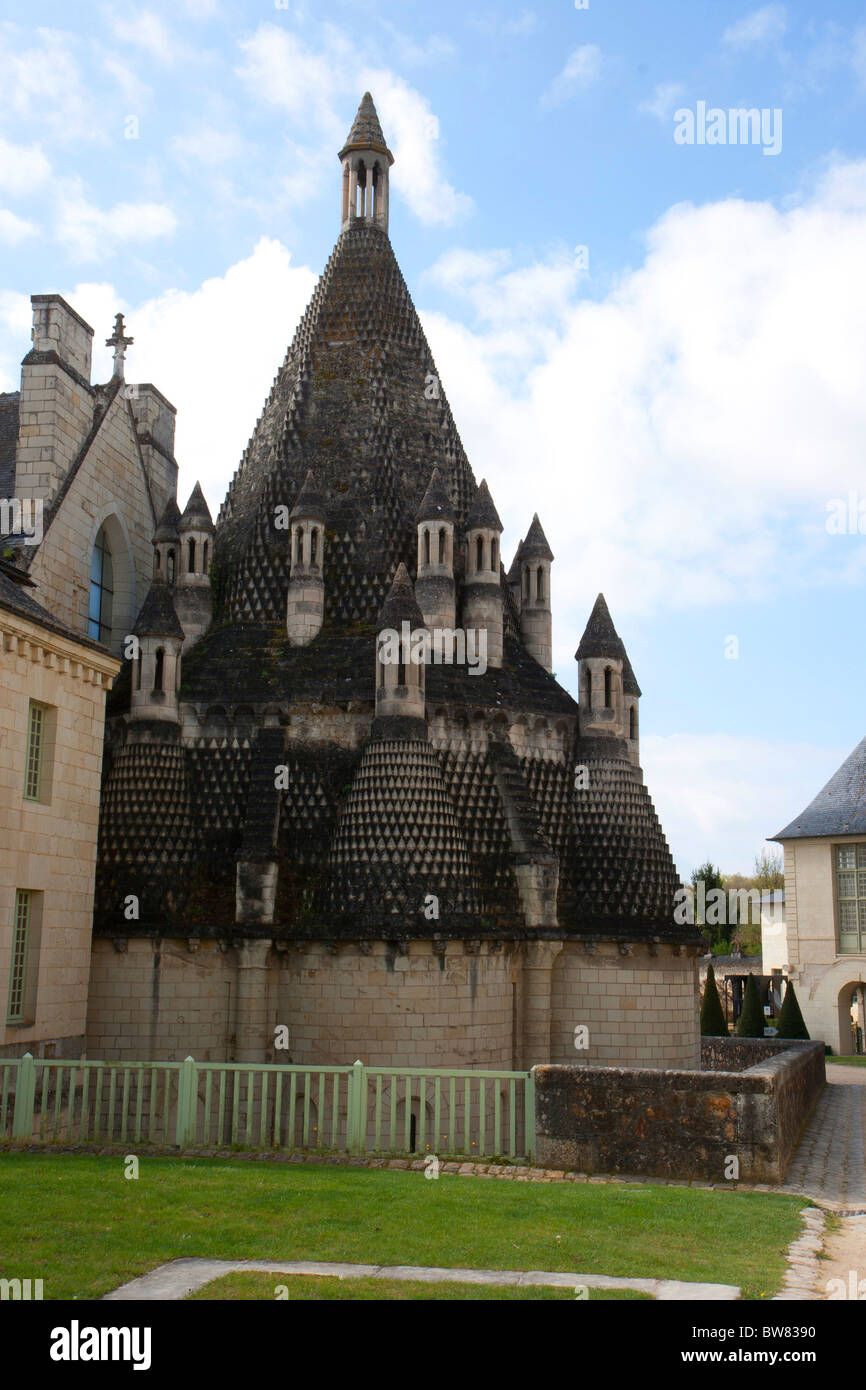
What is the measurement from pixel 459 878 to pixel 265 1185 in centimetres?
1058

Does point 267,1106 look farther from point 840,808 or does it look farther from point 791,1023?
point 840,808

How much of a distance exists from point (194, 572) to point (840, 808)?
29348 millimetres

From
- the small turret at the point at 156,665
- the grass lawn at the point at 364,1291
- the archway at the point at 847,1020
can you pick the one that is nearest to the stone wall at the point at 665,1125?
the grass lawn at the point at 364,1291

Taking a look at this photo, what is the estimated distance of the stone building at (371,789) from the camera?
856 inches

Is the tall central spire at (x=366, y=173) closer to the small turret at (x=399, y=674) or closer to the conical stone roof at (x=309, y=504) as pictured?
the conical stone roof at (x=309, y=504)

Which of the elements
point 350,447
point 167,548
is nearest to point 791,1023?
point 350,447

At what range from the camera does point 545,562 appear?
28.7m

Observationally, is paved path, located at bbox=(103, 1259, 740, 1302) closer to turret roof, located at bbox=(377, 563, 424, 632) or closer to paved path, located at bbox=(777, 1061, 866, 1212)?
paved path, located at bbox=(777, 1061, 866, 1212)

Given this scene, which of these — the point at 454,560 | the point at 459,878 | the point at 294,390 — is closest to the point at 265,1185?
the point at 459,878

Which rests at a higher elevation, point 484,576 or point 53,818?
point 484,576

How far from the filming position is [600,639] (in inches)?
1040

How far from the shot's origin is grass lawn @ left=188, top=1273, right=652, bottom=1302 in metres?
7.94

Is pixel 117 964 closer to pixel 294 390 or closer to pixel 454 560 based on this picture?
pixel 454 560

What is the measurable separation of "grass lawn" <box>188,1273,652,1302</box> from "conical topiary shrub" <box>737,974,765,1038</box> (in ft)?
127
